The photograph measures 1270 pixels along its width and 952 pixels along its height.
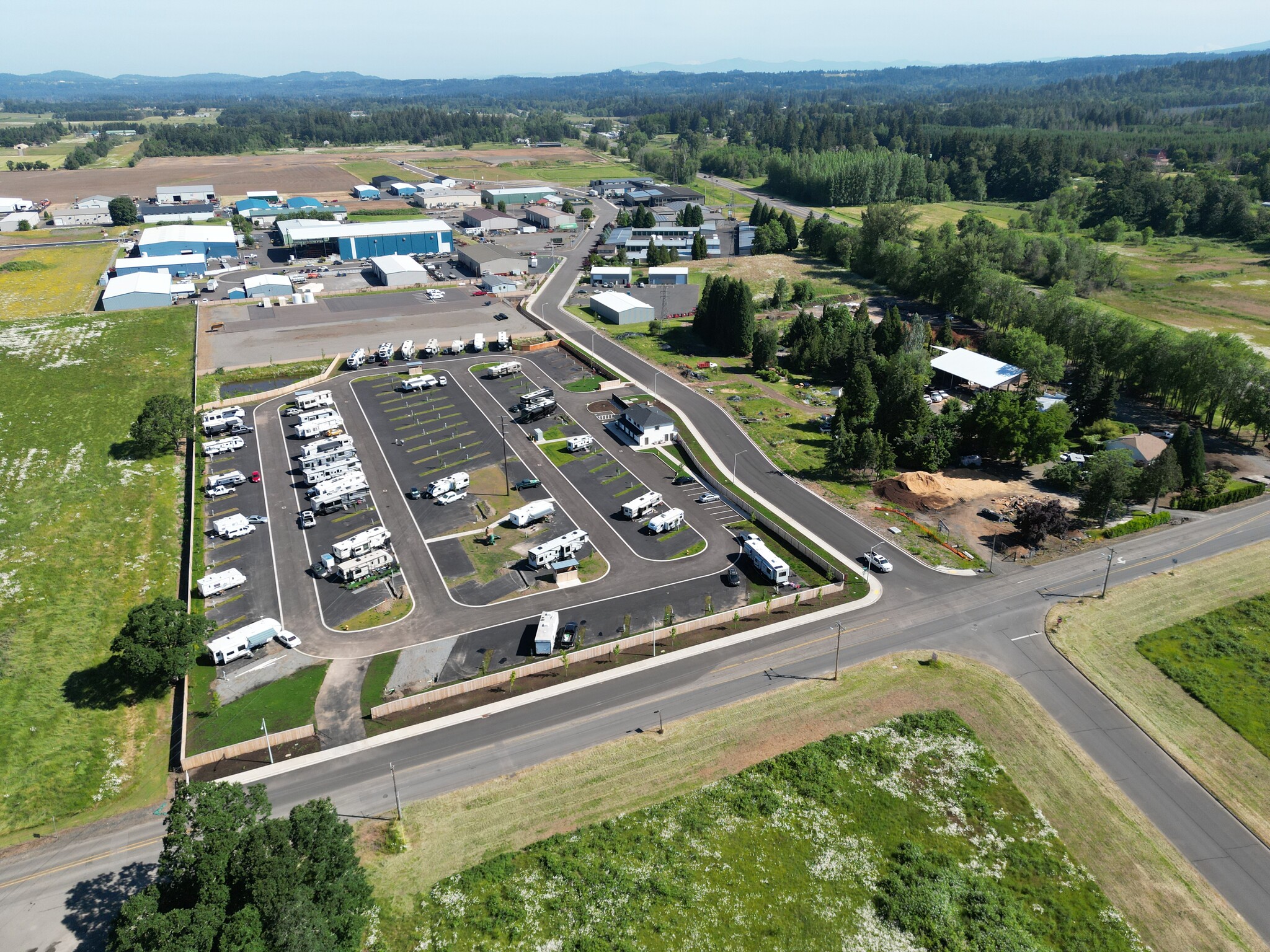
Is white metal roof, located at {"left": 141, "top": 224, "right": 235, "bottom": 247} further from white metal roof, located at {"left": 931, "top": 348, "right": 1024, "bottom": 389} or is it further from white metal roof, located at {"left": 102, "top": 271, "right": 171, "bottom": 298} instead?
white metal roof, located at {"left": 931, "top": 348, "right": 1024, "bottom": 389}

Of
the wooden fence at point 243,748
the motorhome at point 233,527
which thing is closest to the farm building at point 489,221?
the motorhome at point 233,527

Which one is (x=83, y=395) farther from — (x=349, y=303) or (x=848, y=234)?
(x=848, y=234)

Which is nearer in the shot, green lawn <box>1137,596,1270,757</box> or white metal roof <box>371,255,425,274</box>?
green lawn <box>1137,596,1270,757</box>

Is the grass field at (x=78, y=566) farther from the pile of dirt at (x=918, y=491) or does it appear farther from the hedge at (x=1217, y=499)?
the hedge at (x=1217, y=499)

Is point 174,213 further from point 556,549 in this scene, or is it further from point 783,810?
point 783,810

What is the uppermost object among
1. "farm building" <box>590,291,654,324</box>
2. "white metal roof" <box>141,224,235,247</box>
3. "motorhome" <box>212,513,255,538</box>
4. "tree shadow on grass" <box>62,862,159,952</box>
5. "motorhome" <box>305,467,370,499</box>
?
"white metal roof" <box>141,224,235,247</box>

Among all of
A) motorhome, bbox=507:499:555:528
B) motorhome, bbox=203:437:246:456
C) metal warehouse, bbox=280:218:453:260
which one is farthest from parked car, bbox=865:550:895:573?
metal warehouse, bbox=280:218:453:260
